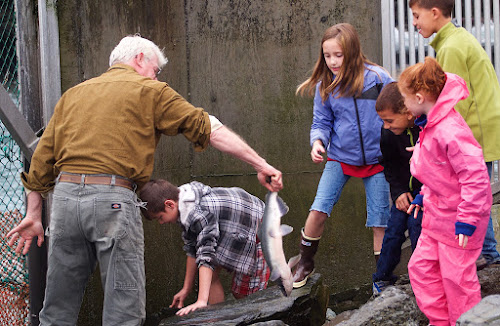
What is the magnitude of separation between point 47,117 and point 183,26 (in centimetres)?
147

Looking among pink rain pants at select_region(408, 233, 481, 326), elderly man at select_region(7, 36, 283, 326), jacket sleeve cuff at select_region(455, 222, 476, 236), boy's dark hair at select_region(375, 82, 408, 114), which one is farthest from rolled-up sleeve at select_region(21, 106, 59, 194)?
jacket sleeve cuff at select_region(455, 222, 476, 236)

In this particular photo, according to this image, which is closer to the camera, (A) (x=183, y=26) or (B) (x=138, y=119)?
(B) (x=138, y=119)

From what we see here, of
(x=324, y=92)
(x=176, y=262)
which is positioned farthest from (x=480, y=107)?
(x=176, y=262)

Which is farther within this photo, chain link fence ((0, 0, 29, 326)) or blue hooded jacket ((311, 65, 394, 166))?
chain link fence ((0, 0, 29, 326))

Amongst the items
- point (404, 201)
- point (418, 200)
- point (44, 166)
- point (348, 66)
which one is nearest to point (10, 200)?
point (44, 166)

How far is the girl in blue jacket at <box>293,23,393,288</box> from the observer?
14.5 ft

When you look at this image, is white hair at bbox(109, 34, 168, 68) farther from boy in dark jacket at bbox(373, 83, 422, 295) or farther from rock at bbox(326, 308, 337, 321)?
rock at bbox(326, 308, 337, 321)

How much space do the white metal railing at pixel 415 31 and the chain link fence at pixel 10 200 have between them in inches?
126

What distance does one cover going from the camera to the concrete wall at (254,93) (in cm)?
561

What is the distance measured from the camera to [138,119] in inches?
147

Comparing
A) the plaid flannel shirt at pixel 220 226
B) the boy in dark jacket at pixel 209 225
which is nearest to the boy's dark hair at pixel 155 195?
the boy in dark jacket at pixel 209 225

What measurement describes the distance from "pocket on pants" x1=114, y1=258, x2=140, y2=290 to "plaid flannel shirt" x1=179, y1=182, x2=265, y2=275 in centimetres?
61

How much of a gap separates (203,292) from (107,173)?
41.0 inches

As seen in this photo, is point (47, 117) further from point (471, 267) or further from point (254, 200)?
point (471, 267)
